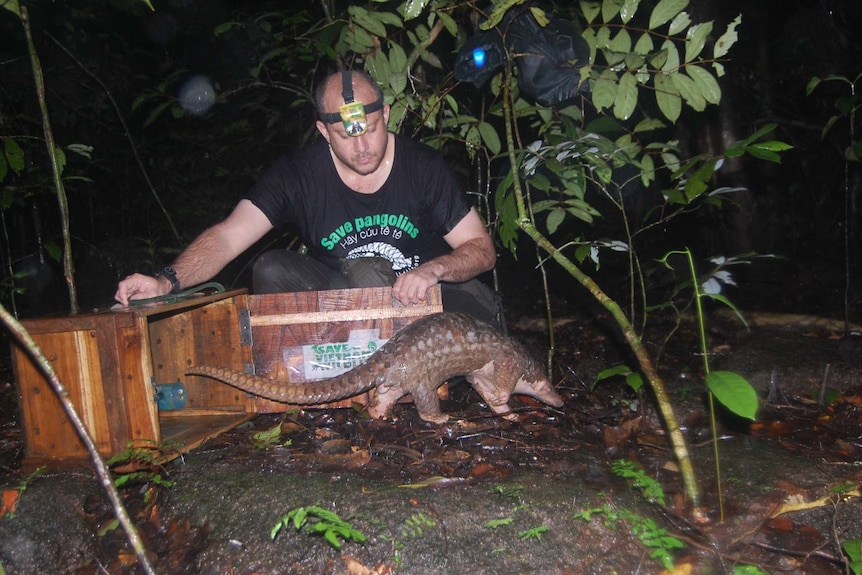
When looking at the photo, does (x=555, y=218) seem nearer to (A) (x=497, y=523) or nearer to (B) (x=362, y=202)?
(B) (x=362, y=202)

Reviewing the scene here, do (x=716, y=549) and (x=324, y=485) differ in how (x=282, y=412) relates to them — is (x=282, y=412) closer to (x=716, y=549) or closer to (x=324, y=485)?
(x=324, y=485)

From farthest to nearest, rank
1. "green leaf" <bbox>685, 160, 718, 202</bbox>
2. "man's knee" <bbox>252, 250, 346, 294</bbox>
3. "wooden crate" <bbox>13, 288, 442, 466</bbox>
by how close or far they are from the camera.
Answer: "man's knee" <bbox>252, 250, 346, 294</bbox>
"wooden crate" <bbox>13, 288, 442, 466</bbox>
"green leaf" <bbox>685, 160, 718, 202</bbox>

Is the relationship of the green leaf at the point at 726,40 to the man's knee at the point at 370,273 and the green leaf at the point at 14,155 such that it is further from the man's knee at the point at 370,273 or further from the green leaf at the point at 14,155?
the green leaf at the point at 14,155

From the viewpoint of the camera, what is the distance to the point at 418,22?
184 inches

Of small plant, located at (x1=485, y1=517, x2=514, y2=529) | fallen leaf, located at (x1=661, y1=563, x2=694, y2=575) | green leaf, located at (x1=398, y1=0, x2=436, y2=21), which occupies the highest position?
green leaf, located at (x1=398, y1=0, x2=436, y2=21)

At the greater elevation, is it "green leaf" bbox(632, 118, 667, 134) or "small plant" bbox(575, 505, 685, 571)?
"green leaf" bbox(632, 118, 667, 134)

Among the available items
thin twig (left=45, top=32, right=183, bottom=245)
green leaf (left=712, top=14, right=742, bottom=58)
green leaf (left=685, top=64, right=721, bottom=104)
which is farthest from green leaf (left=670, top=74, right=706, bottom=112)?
thin twig (left=45, top=32, right=183, bottom=245)

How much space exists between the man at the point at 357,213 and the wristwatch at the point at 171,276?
1.17 ft

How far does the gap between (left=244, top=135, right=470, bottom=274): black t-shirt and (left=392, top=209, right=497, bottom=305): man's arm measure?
0.31 feet

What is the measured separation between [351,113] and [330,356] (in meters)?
1.64

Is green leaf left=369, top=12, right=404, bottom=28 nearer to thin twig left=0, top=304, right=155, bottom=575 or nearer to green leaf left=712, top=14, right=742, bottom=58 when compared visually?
green leaf left=712, top=14, right=742, bottom=58

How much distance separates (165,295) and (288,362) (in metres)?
0.88

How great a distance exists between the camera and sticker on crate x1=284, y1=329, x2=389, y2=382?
3.73m

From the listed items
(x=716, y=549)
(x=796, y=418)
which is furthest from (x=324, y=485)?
(x=796, y=418)
